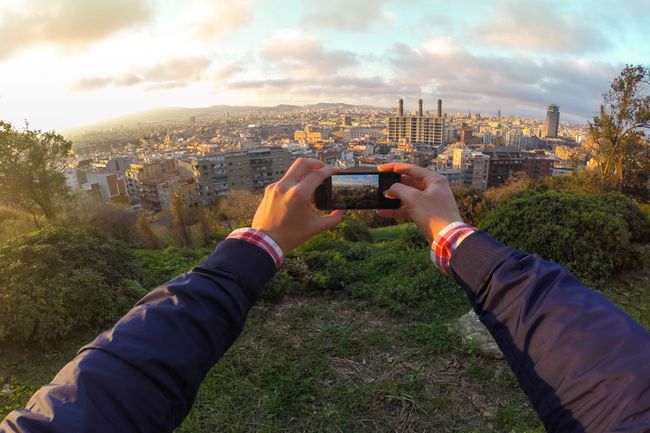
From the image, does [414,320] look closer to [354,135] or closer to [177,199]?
[177,199]

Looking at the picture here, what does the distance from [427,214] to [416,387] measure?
174cm

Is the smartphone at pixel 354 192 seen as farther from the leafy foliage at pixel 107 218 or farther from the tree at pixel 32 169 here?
the leafy foliage at pixel 107 218

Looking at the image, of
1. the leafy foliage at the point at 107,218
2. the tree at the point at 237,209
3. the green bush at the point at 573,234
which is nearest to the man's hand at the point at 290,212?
the green bush at the point at 573,234

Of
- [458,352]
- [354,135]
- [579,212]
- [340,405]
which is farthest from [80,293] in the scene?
[354,135]

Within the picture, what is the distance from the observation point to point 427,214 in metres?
1.25

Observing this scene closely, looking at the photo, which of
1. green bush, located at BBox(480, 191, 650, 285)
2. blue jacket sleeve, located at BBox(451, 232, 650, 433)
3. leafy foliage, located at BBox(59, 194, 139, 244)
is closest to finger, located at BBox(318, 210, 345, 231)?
blue jacket sleeve, located at BBox(451, 232, 650, 433)

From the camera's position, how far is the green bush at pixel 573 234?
417cm

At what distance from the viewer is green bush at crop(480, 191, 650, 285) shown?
4.17 meters

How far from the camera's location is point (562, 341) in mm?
793

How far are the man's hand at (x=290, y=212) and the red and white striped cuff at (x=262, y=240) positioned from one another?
0.10 feet

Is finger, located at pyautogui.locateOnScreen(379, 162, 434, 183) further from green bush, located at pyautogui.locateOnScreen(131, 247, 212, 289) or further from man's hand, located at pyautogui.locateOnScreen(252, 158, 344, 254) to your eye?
green bush, located at pyautogui.locateOnScreen(131, 247, 212, 289)

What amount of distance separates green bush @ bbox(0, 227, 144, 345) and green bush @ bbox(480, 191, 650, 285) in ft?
13.6

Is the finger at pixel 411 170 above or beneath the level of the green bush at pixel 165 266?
above

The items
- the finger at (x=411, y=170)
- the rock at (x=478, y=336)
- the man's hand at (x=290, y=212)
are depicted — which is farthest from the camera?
the rock at (x=478, y=336)
